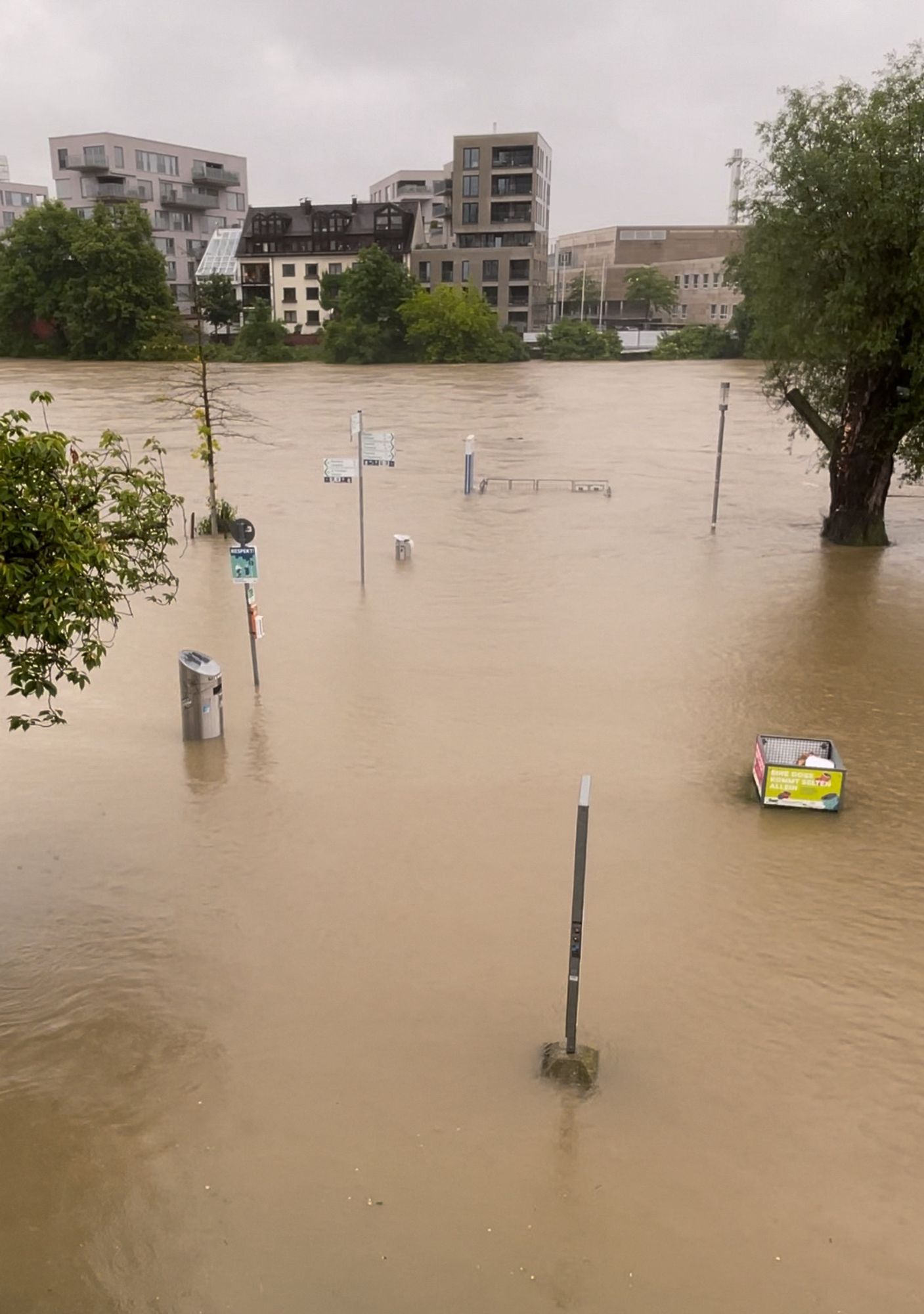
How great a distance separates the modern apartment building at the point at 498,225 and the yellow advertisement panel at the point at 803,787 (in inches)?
3098

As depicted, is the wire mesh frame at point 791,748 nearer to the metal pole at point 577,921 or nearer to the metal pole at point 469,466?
the metal pole at point 577,921

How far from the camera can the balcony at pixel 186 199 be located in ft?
328

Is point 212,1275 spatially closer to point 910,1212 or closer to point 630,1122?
point 630,1122

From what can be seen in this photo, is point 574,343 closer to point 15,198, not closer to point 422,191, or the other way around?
point 422,191

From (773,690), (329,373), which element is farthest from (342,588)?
(329,373)

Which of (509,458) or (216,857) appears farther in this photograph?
(509,458)

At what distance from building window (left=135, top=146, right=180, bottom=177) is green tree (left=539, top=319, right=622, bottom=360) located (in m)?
42.0

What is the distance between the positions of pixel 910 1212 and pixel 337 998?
375 centimetres

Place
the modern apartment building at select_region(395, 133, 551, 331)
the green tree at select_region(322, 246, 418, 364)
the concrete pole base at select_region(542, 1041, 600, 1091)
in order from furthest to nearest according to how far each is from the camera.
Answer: the modern apartment building at select_region(395, 133, 551, 331), the green tree at select_region(322, 246, 418, 364), the concrete pole base at select_region(542, 1041, 600, 1091)

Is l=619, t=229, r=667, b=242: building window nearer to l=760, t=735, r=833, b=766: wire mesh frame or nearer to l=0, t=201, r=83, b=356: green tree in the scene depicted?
l=0, t=201, r=83, b=356: green tree

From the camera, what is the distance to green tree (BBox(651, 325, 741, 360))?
276ft

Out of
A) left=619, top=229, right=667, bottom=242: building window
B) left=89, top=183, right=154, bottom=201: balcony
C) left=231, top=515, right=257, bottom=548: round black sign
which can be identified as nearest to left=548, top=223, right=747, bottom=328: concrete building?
left=619, top=229, right=667, bottom=242: building window

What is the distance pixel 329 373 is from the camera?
231 ft

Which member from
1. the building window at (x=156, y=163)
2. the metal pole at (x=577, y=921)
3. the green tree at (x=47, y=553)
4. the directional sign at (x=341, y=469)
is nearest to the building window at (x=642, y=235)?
the building window at (x=156, y=163)
